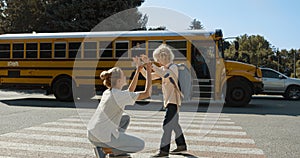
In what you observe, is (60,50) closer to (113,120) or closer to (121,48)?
(121,48)

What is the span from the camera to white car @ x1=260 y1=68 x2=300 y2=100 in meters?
17.8

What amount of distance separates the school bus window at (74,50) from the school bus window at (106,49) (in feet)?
3.38

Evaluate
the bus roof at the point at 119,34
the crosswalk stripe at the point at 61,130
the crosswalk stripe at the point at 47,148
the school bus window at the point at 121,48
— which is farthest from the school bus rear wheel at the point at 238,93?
the crosswalk stripe at the point at 47,148

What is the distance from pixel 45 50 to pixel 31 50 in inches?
28.9

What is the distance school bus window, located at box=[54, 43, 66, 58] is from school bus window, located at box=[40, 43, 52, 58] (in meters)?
0.30

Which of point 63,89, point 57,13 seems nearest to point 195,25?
point 63,89

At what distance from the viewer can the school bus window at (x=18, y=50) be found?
1538cm

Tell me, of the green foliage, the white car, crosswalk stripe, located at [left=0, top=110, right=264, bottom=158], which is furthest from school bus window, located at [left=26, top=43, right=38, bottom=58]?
the white car

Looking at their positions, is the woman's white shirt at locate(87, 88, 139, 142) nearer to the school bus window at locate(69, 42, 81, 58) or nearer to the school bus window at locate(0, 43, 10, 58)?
the school bus window at locate(69, 42, 81, 58)

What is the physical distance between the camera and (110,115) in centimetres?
407

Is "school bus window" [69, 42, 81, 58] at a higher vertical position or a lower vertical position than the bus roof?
lower

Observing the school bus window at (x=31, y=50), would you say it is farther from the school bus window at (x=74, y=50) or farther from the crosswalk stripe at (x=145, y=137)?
the crosswalk stripe at (x=145, y=137)

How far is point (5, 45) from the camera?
15672 millimetres

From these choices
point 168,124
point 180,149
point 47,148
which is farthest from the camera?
point 47,148
